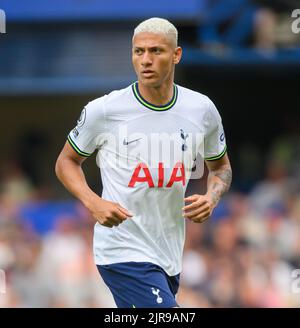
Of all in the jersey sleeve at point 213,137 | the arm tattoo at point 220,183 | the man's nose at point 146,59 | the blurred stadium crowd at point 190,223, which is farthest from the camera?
the blurred stadium crowd at point 190,223

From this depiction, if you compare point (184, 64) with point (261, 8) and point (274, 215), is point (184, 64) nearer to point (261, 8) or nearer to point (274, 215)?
point (261, 8)

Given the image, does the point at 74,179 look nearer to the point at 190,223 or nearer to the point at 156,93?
the point at 156,93

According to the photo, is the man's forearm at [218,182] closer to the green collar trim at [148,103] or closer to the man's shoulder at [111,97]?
the green collar trim at [148,103]

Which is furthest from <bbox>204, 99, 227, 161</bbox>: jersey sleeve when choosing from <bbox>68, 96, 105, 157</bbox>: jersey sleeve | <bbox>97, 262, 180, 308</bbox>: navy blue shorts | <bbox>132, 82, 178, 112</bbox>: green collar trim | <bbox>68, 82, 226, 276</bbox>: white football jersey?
<bbox>97, 262, 180, 308</bbox>: navy blue shorts

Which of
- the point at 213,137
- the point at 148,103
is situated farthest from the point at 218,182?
the point at 148,103

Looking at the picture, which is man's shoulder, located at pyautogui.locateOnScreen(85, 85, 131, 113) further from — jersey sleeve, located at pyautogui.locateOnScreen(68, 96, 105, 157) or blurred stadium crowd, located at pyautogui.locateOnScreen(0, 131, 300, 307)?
blurred stadium crowd, located at pyautogui.locateOnScreen(0, 131, 300, 307)

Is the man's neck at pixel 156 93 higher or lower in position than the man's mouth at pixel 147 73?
lower

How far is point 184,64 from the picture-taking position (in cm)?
1658

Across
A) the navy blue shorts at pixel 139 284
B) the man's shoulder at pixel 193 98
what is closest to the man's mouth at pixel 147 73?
the man's shoulder at pixel 193 98

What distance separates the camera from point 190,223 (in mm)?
13789

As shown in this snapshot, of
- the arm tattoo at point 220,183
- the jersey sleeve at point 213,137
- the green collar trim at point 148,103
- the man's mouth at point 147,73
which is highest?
the man's mouth at point 147,73

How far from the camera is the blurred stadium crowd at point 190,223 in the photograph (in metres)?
12.6

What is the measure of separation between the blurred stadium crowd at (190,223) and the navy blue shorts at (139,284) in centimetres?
437
